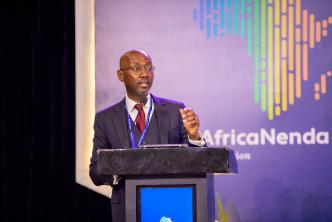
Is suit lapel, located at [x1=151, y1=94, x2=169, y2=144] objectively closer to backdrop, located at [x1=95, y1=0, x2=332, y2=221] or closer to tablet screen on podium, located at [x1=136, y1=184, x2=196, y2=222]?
tablet screen on podium, located at [x1=136, y1=184, x2=196, y2=222]

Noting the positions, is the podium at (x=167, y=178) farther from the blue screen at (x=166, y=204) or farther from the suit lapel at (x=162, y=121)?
the suit lapel at (x=162, y=121)

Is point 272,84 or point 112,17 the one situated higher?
point 112,17

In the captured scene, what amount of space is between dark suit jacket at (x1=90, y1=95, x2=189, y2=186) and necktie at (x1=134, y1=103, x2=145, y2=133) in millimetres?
64

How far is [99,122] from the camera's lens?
311 cm

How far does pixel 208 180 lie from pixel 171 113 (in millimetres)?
666

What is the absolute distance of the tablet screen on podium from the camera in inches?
97.2

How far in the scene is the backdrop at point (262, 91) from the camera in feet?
15.0

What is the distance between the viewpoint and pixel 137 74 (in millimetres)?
3166

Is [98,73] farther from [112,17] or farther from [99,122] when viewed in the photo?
[99,122]
